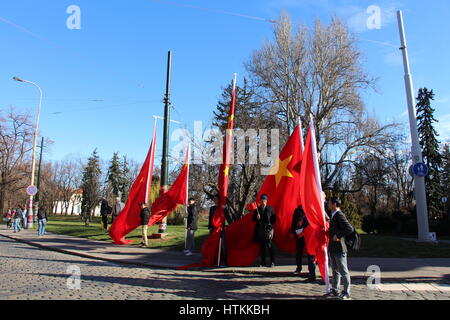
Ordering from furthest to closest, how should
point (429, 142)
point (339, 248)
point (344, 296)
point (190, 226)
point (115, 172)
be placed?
point (115, 172)
point (429, 142)
point (190, 226)
point (339, 248)
point (344, 296)

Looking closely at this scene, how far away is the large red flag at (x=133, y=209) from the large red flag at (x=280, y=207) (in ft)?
16.9

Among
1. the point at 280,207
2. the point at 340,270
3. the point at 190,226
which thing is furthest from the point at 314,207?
the point at 190,226

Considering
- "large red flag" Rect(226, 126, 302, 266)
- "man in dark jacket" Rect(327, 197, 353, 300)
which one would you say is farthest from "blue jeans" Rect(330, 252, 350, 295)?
"large red flag" Rect(226, 126, 302, 266)

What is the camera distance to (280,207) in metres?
10.7

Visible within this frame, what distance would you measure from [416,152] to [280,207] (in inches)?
287

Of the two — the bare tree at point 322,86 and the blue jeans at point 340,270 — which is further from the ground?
the bare tree at point 322,86

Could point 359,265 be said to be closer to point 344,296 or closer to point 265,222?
point 265,222

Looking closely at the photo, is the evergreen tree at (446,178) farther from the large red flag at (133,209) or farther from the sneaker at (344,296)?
the sneaker at (344,296)

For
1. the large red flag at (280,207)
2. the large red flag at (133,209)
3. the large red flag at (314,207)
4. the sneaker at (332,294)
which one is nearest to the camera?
the sneaker at (332,294)

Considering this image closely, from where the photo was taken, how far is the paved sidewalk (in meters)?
7.87

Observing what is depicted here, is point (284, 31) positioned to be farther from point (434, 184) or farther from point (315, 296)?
point (434, 184)

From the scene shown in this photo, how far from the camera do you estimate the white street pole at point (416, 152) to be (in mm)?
13836

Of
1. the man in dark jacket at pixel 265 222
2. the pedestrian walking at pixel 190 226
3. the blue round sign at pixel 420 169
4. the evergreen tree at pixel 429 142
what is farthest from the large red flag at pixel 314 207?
the evergreen tree at pixel 429 142
